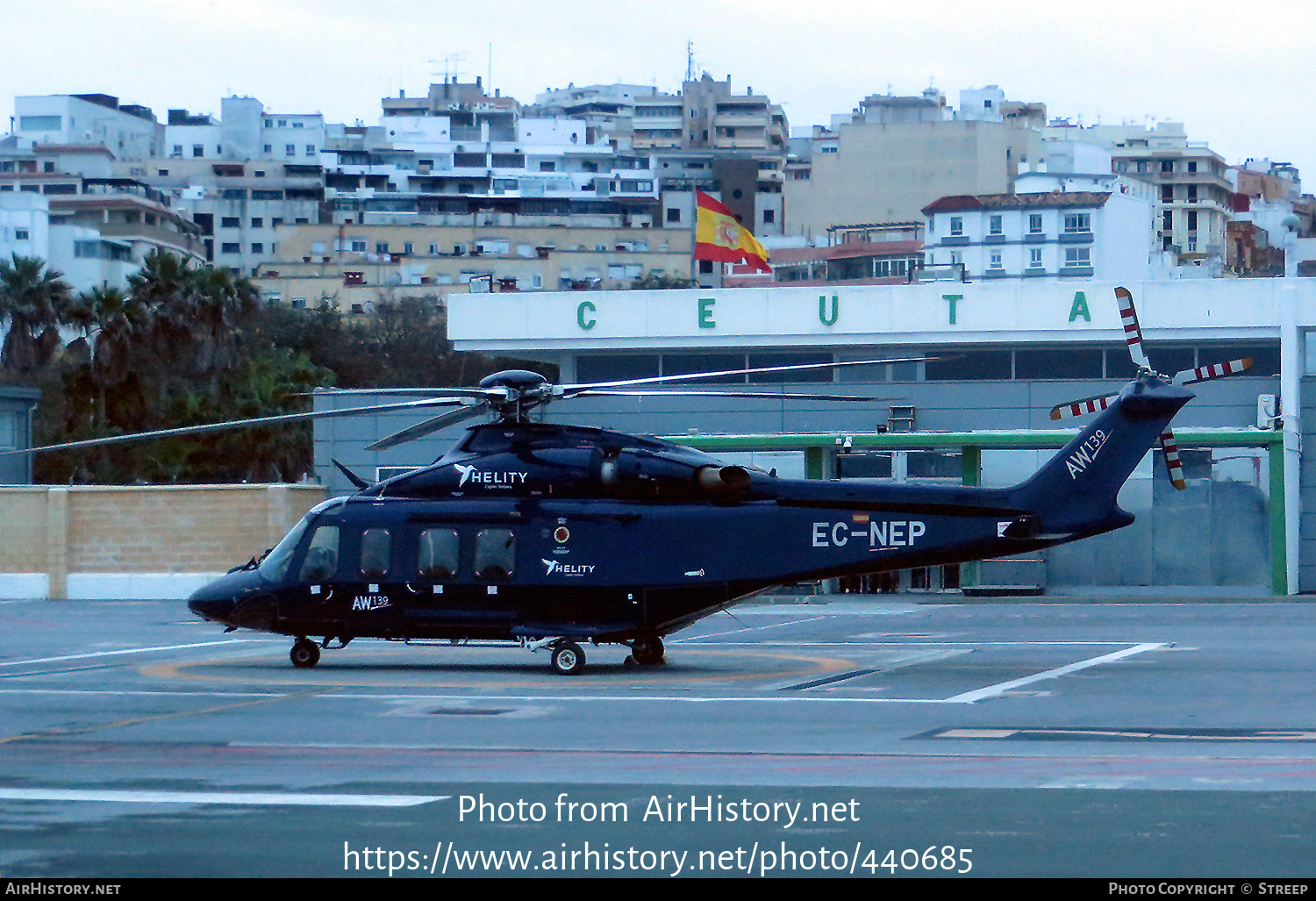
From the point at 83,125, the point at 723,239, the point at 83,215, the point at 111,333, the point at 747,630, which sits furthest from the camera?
the point at 83,125

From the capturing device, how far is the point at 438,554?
72.7ft

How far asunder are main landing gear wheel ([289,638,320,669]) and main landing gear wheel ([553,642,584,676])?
361 cm

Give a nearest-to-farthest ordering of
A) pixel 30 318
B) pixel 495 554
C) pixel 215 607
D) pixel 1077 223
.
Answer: pixel 495 554, pixel 215 607, pixel 30 318, pixel 1077 223

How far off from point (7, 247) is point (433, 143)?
221 feet

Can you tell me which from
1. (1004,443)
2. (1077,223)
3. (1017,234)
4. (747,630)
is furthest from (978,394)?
(1017,234)

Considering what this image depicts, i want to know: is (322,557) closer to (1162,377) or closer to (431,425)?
(431,425)

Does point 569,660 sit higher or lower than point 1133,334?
lower

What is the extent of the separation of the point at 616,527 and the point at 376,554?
3.20m

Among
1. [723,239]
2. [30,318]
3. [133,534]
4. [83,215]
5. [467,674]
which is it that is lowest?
[467,674]

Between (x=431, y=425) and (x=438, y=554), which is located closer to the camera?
(x=431, y=425)

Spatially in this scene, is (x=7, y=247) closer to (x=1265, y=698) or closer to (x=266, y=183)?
(x=266, y=183)

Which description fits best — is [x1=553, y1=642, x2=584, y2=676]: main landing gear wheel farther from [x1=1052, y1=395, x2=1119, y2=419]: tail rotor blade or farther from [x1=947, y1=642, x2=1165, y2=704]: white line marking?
[x1=1052, y1=395, x2=1119, y2=419]: tail rotor blade

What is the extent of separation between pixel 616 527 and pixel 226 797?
31.4ft

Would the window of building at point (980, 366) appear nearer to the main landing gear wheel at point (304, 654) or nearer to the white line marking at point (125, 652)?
the white line marking at point (125, 652)
